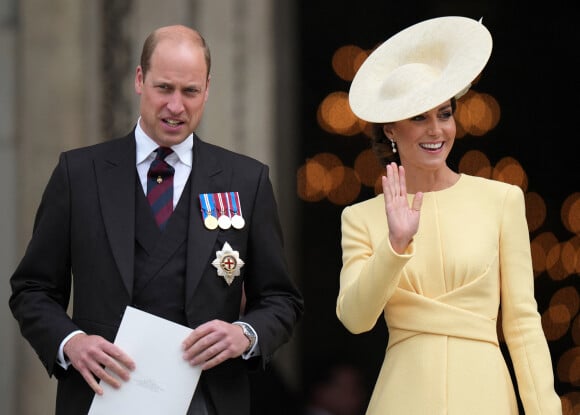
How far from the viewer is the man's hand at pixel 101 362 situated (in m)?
3.78

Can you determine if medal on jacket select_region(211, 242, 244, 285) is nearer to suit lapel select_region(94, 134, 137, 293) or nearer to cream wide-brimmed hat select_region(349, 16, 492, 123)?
suit lapel select_region(94, 134, 137, 293)

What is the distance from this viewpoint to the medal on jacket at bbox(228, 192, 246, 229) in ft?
13.3

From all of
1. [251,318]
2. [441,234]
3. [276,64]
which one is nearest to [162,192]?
[251,318]

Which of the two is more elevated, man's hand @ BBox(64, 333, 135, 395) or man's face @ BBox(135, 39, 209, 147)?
man's face @ BBox(135, 39, 209, 147)

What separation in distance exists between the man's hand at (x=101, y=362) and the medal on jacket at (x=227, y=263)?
392mm

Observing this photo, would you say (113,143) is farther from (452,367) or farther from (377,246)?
(452,367)

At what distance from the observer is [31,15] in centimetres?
644

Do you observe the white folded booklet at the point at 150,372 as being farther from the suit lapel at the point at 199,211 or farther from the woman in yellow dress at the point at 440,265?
the woman in yellow dress at the point at 440,265

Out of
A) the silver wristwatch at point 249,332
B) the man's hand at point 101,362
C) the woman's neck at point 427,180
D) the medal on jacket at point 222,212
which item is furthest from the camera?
the woman's neck at point 427,180

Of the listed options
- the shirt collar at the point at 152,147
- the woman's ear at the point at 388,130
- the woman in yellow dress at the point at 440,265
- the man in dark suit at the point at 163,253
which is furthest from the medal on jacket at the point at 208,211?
the woman's ear at the point at 388,130

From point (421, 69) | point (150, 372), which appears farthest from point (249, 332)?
point (421, 69)

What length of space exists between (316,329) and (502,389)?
13.2 feet

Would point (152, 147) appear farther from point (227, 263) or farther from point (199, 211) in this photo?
point (227, 263)

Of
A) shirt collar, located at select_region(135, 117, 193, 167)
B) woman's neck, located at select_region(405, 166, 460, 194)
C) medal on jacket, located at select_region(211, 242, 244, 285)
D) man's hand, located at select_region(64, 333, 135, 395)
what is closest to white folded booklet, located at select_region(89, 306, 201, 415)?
man's hand, located at select_region(64, 333, 135, 395)
